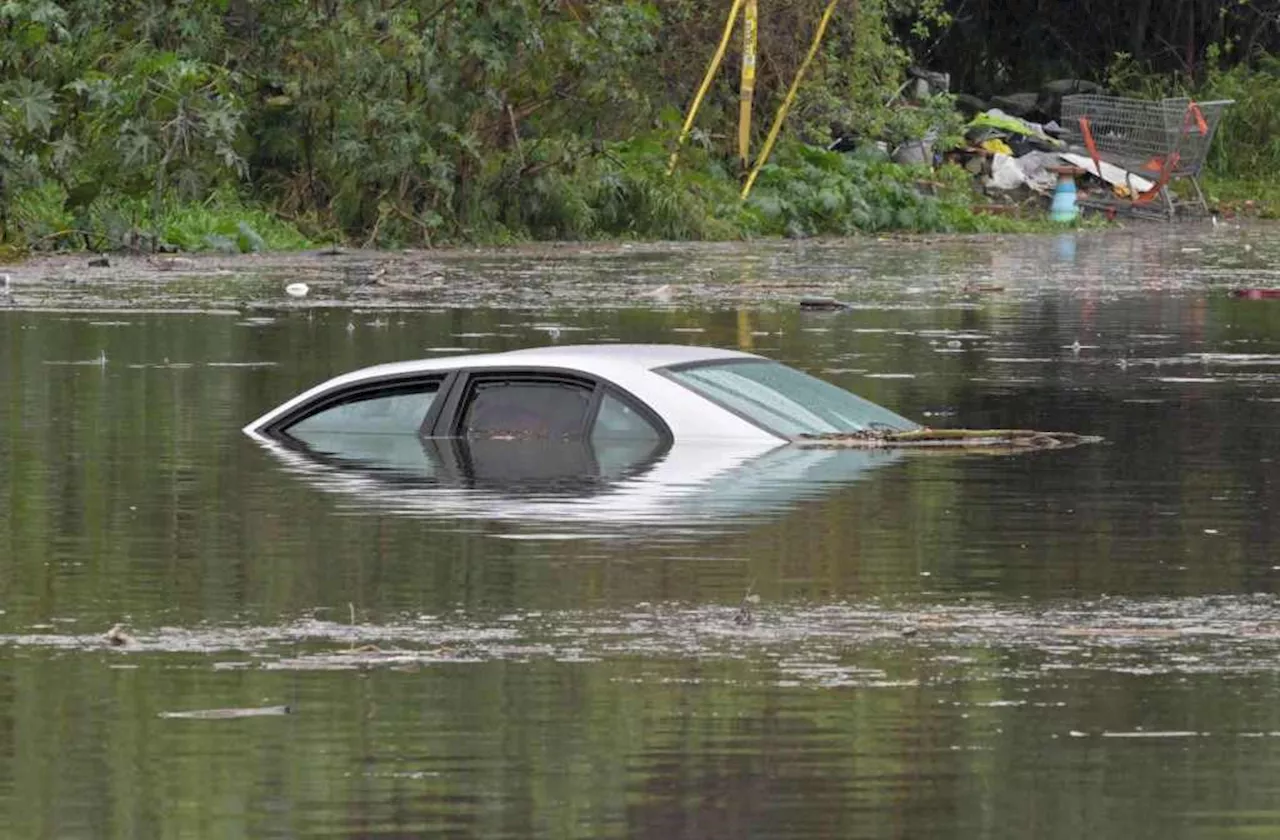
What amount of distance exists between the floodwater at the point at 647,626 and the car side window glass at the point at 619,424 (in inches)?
17.8

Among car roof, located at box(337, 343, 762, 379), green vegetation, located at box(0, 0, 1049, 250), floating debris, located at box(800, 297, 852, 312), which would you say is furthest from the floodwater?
green vegetation, located at box(0, 0, 1049, 250)

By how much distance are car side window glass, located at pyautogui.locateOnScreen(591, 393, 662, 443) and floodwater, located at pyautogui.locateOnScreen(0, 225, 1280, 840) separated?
453 millimetres

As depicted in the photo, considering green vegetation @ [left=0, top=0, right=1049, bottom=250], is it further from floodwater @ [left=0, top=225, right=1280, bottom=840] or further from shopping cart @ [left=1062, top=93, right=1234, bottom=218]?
floodwater @ [left=0, top=225, right=1280, bottom=840]

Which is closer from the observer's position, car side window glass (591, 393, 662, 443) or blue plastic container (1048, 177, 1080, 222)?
car side window glass (591, 393, 662, 443)

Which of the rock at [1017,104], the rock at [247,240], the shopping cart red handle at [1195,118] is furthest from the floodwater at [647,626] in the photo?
the rock at [1017,104]

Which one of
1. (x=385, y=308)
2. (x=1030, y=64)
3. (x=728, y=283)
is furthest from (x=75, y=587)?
(x=1030, y=64)

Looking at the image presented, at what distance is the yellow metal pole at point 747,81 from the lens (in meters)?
42.1

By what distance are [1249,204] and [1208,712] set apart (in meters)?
41.3

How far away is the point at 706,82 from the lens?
4106cm

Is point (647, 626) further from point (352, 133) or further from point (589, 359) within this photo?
point (352, 133)

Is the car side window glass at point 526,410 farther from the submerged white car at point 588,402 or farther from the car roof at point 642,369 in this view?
the car roof at point 642,369

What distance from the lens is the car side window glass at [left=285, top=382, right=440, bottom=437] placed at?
53.3 ft

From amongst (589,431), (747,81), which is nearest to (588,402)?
(589,431)

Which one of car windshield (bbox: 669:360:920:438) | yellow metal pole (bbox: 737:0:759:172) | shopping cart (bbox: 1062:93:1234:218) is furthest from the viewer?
shopping cart (bbox: 1062:93:1234:218)
